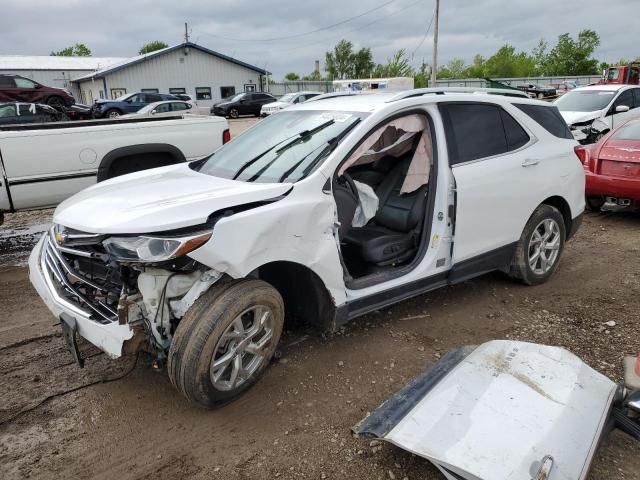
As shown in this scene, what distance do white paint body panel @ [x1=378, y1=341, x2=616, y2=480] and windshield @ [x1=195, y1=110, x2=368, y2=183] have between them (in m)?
1.54

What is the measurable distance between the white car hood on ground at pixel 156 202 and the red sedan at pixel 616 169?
5.24m

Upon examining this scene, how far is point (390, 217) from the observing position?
13.9 feet

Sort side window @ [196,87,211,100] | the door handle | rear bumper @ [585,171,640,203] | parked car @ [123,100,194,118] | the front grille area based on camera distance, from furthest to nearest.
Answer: side window @ [196,87,211,100], parked car @ [123,100,194,118], rear bumper @ [585,171,640,203], the door handle, the front grille area

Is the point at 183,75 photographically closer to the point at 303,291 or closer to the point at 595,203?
the point at 595,203

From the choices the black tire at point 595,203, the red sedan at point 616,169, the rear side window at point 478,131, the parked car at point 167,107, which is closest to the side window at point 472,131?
the rear side window at point 478,131

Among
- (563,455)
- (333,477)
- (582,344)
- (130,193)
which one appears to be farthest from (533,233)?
(130,193)

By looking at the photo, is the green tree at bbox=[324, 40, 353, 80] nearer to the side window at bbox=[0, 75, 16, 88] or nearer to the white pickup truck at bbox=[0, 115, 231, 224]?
the side window at bbox=[0, 75, 16, 88]

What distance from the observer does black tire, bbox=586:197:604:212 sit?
751cm

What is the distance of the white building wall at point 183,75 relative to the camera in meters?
37.9

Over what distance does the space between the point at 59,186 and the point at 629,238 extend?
6.70 metres

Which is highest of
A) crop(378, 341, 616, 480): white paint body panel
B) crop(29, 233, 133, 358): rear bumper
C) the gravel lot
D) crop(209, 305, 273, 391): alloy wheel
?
crop(29, 233, 133, 358): rear bumper

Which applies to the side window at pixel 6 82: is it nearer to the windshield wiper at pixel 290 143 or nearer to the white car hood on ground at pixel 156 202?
the white car hood on ground at pixel 156 202

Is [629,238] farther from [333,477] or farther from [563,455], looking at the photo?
[333,477]

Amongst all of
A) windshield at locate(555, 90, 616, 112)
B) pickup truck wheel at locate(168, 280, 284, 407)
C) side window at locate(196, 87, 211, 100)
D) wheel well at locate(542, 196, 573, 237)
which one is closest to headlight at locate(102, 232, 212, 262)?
pickup truck wheel at locate(168, 280, 284, 407)
